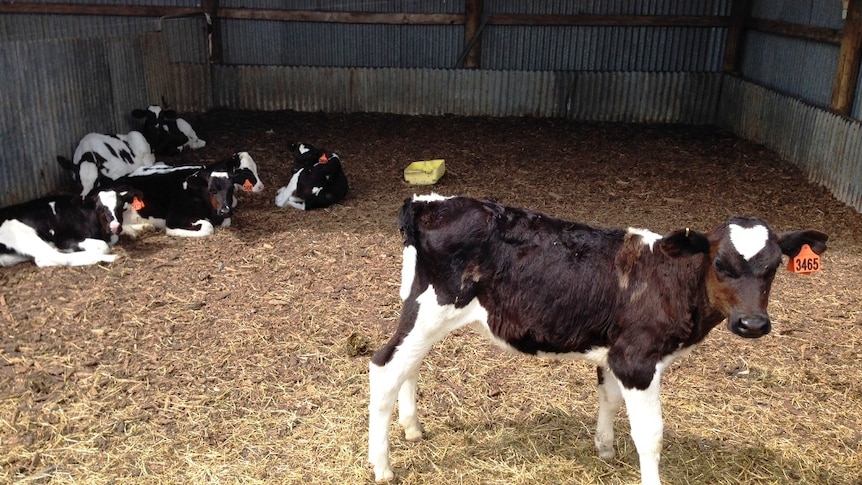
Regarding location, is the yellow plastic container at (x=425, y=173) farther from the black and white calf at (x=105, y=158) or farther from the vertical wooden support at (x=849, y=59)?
the vertical wooden support at (x=849, y=59)

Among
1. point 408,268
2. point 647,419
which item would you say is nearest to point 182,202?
point 408,268

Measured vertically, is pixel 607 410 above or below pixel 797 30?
below

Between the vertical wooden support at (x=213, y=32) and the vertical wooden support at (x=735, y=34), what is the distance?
1103cm

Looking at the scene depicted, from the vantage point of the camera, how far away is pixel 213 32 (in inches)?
611

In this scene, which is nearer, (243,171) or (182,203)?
(182,203)

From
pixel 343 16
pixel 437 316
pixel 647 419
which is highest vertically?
pixel 343 16

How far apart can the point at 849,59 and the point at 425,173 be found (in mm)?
6584

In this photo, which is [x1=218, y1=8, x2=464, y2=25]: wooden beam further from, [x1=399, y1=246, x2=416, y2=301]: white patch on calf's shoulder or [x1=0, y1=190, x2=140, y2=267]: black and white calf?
[x1=399, y1=246, x2=416, y2=301]: white patch on calf's shoulder

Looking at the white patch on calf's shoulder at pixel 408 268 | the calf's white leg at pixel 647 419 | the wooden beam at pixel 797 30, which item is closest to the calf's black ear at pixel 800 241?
the calf's white leg at pixel 647 419

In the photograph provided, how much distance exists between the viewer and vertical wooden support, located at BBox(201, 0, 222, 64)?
606 inches

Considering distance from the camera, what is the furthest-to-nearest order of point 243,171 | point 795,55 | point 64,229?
point 795,55, point 243,171, point 64,229

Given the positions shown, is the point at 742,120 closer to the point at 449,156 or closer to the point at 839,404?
the point at 449,156

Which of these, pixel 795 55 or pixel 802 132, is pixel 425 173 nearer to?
pixel 802 132

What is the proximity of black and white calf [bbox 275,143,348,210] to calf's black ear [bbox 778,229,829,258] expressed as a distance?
690 cm
